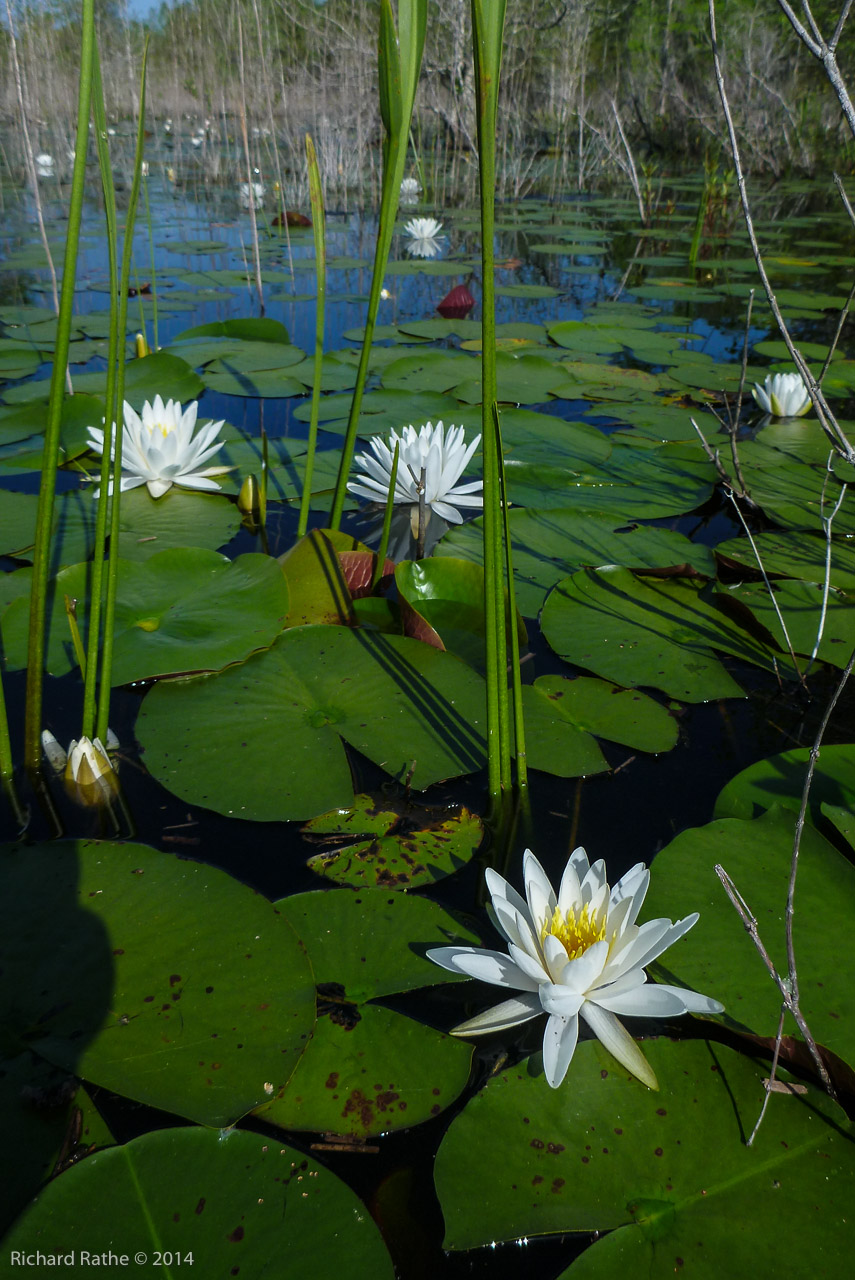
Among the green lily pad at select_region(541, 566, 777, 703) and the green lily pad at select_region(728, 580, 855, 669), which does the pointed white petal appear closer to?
the green lily pad at select_region(541, 566, 777, 703)

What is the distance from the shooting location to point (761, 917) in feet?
3.49

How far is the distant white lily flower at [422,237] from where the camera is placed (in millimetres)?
7074

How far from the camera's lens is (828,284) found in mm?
5816

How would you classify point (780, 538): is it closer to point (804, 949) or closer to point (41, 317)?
point (804, 949)

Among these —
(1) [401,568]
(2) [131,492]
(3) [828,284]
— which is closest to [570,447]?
(1) [401,568]

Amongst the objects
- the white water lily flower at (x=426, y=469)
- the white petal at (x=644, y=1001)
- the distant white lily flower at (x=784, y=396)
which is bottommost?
the white petal at (x=644, y=1001)

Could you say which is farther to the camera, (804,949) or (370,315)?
(370,315)

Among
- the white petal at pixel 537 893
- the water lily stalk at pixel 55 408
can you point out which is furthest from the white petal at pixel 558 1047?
the water lily stalk at pixel 55 408

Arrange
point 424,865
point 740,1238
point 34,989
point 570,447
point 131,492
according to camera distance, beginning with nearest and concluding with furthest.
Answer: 1. point 740,1238
2. point 34,989
3. point 424,865
4. point 131,492
5. point 570,447

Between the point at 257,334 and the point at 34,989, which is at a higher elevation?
the point at 257,334

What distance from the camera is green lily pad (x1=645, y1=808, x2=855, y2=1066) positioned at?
94 cm

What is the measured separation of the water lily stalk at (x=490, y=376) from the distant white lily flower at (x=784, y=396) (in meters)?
2.26

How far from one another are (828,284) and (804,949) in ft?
20.8

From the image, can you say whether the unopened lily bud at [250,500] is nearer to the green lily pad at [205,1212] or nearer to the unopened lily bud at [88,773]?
the unopened lily bud at [88,773]
